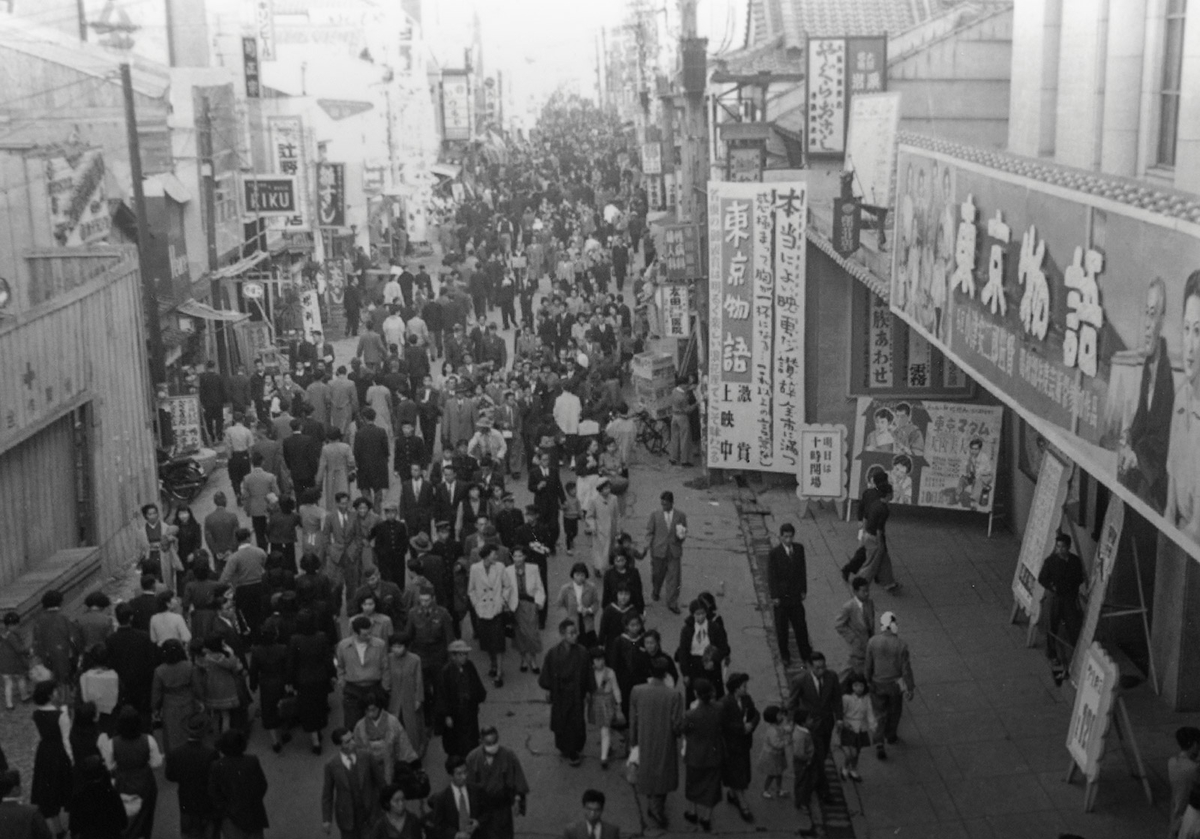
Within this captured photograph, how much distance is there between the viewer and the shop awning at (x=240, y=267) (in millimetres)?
27250

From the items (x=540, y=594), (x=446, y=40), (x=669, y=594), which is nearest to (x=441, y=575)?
(x=540, y=594)

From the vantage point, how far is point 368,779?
9.80 m

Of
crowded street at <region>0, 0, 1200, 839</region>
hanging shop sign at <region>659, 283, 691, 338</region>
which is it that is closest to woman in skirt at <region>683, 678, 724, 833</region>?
crowded street at <region>0, 0, 1200, 839</region>

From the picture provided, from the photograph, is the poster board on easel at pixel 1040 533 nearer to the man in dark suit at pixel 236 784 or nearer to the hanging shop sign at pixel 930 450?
the hanging shop sign at pixel 930 450

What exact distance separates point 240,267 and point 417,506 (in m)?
13.3

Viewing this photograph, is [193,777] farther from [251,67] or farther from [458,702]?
[251,67]

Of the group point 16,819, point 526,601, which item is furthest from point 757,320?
point 16,819

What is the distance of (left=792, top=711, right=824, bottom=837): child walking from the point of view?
10781 millimetres

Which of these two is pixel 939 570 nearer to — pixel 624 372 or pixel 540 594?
pixel 540 594

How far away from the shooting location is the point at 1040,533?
1450 centimetres

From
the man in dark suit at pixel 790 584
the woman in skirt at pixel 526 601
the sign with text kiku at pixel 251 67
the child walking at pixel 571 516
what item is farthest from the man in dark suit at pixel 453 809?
the sign with text kiku at pixel 251 67

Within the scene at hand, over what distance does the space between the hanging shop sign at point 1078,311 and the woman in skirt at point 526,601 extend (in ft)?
14.4

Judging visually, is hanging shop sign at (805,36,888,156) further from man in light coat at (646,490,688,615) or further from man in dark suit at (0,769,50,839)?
man in dark suit at (0,769,50,839)

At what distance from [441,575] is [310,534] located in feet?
5.76
